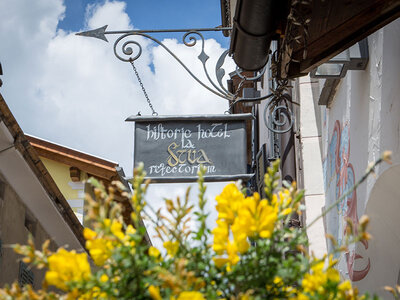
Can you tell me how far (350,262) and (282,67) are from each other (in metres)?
2.13

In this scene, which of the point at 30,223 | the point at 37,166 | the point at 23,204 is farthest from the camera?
the point at 30,223

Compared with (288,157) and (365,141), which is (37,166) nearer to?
(288,157)

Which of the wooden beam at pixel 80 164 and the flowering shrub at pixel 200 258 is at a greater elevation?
the wooden beam at pixel 80 164

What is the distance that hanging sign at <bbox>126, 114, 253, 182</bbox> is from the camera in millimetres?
6012

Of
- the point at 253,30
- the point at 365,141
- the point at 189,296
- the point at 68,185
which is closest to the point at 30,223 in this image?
the point at 68,185

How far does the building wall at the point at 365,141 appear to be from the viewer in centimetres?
386

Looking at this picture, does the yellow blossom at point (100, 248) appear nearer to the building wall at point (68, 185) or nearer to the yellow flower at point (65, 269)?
the yellow flower at point (65, 269)

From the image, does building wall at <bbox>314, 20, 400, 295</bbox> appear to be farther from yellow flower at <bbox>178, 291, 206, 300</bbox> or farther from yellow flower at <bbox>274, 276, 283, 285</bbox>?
yellow flower at <bbox>178, 291, 206, 300</bbox>

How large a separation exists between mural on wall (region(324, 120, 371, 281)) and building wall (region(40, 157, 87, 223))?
6529mm

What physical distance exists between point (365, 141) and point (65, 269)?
312 cm

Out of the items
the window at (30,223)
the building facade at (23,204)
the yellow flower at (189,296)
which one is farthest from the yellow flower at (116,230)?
the window at (30,223)

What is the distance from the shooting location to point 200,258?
195 cm

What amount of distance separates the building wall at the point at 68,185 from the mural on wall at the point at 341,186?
6.53m

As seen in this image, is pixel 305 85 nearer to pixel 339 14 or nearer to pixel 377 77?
pixel 377 77
